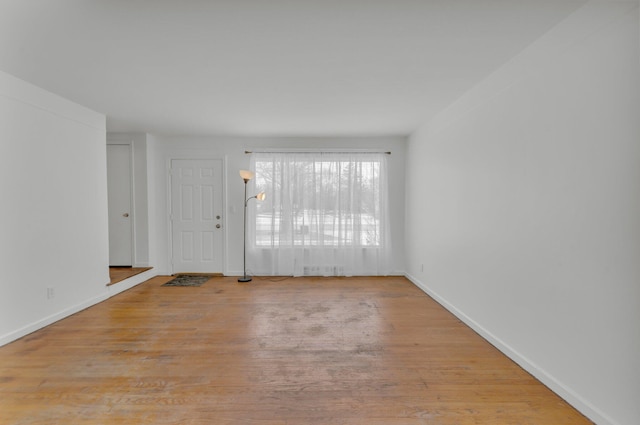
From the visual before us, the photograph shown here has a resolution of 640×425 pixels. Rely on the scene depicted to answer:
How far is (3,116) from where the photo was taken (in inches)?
114

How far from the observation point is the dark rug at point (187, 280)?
5043 millimetres

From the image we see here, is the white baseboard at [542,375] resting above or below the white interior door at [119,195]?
below

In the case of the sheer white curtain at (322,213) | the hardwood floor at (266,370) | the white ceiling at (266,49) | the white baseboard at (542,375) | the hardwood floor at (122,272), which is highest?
the white ceiling at (266,49)

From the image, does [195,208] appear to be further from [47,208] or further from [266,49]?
[266,49]

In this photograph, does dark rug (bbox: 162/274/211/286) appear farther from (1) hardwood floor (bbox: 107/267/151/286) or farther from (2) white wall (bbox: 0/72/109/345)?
(2) white wall (bbox: 0/72/109/345)

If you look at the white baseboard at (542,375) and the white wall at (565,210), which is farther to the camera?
the white baseboard at (542,375)

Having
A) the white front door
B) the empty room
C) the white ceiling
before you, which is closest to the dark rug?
the empty room

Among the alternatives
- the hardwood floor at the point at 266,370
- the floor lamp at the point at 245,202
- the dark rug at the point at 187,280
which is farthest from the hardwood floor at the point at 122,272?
the floor lamp at the point at 245,202

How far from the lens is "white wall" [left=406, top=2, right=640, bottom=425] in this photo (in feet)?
5.58

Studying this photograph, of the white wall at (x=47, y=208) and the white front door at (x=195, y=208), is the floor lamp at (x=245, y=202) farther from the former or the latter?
the white wall at (x=47, y=208)

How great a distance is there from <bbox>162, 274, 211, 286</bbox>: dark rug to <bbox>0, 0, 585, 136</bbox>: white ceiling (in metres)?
2.69

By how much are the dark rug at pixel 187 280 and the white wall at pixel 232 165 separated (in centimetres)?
37

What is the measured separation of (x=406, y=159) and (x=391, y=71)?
9.62 ft

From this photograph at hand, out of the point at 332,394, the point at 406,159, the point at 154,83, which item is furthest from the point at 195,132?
the point at 332,394
